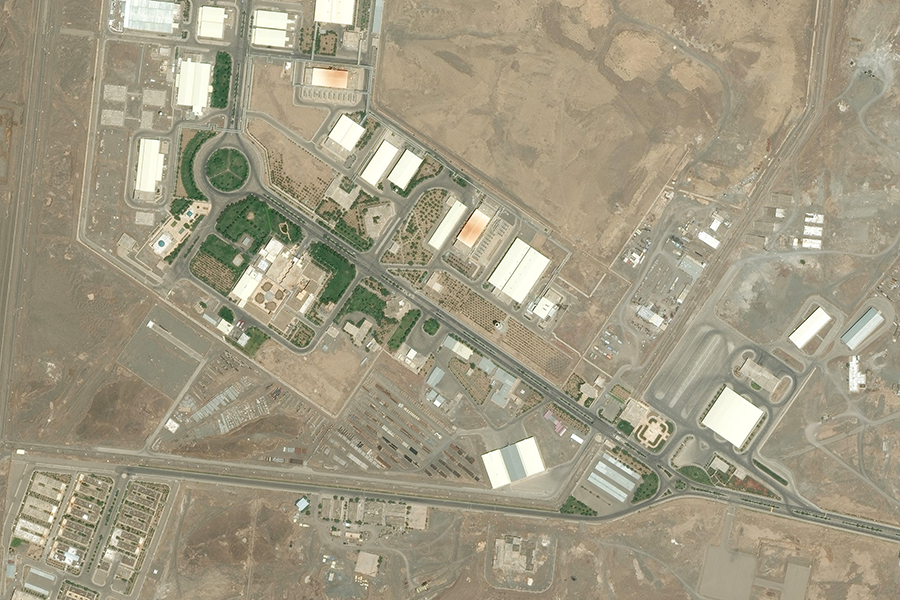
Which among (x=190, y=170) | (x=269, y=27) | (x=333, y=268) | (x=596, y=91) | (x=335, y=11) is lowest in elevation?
(x=333, y=268)

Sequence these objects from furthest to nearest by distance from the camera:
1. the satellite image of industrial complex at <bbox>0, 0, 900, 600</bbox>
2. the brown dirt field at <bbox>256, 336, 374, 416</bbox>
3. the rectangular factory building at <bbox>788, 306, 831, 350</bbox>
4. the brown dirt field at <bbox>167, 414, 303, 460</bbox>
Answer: the brown dirt field at <bbox>256, 336, 374, 416</bbox>, the brown dirt field at <bbox>167, 414, 303, 460</bbox>, the satellite image of industrial complex at <bbox>0, 0, 900, 600</bbox>, the rectangular factory building at <bbox>788, 306, 831, 350</bbox>

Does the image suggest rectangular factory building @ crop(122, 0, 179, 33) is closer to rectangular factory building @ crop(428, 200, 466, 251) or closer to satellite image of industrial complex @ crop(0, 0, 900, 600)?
satellite image of industrial complex @ crop(0, 0, 900, 600)

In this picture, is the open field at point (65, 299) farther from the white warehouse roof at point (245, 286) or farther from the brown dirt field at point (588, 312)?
the brown dirt field at point (588, 312)

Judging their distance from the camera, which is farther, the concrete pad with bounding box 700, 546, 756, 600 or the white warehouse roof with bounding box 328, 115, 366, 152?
the concrete pad with bounding box 700, 546, 756, 600

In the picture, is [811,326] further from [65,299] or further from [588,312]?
[65,299]

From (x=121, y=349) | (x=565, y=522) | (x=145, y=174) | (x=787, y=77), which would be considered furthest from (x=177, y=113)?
(x=787, y=77)

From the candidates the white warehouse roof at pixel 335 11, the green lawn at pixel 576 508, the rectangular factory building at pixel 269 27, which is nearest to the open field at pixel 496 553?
the green lawn at pixel 576 508

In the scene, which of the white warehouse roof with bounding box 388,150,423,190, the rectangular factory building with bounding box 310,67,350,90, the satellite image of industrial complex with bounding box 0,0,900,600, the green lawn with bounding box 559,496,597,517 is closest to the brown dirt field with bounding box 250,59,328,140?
the satellite image of industrial complex with bounding box 0,0,900,600

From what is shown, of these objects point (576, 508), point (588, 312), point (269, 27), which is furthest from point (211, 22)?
point (576, 508)
